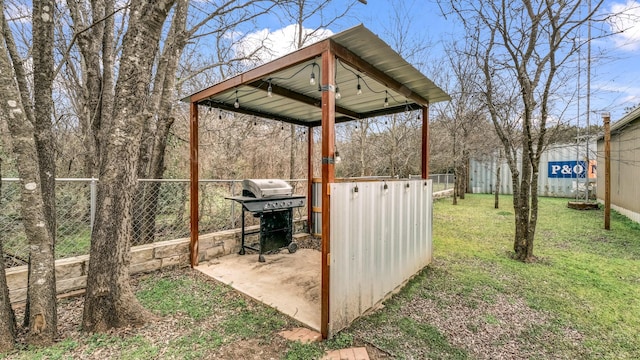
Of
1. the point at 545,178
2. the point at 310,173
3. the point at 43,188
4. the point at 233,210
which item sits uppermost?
the point at 310,173

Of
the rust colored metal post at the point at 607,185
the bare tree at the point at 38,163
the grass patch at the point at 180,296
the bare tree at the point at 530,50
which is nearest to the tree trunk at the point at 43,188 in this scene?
the bare tree at the point at 38,163

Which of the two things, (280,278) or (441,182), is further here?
(441,182)

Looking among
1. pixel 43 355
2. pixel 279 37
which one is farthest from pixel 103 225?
pixel 279 37

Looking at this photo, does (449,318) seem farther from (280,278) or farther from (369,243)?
(280,278)

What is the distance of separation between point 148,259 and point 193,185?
1.09 meters

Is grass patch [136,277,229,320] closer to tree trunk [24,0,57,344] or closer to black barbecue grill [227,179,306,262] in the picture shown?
tree trunk [24,0,57,344]

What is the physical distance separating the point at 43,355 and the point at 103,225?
3.01 ft

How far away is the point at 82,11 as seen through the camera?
4.46 metres

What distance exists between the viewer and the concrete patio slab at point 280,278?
2811mm

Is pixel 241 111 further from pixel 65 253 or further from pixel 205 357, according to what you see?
pixel 205 357

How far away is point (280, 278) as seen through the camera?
3.54 meters

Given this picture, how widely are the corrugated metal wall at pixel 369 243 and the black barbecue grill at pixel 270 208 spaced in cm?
170

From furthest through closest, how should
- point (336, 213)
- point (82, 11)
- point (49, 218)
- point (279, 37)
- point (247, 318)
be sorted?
point (279, 37), point (82, 11), point (247, 318), point (336, 213), point (49, 218)

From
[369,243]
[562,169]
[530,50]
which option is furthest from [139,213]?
[562,169]
